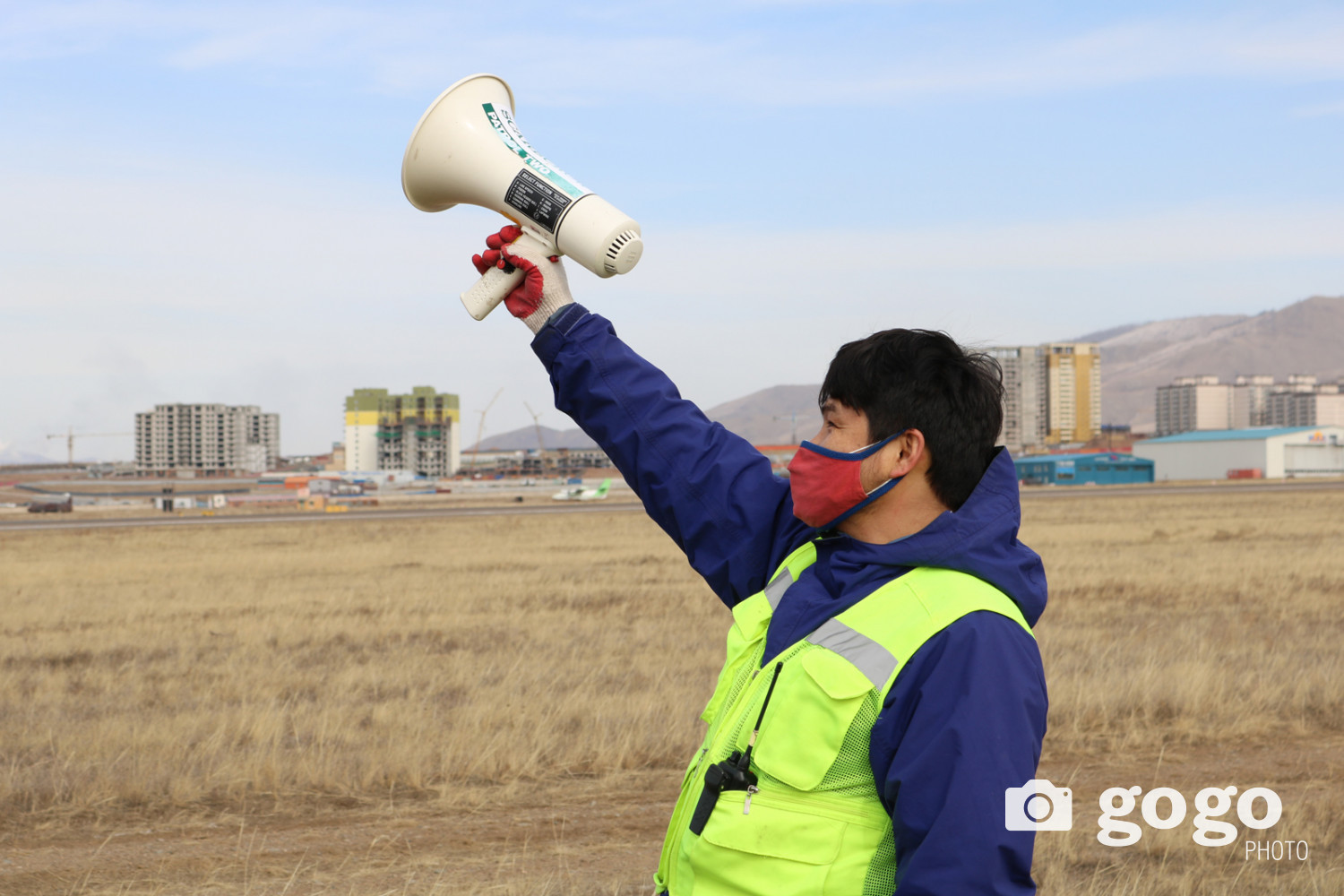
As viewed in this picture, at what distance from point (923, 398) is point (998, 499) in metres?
0.24

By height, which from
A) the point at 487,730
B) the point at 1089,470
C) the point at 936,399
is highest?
the point at 936,399

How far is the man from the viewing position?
173 cm

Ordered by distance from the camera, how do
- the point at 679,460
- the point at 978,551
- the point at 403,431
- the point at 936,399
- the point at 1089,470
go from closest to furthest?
the point at 978,551 < the point at 936,399 < the point at 679,460 < the point at 1089,470 < the point at 403,431

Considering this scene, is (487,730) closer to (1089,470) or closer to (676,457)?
(676,457)

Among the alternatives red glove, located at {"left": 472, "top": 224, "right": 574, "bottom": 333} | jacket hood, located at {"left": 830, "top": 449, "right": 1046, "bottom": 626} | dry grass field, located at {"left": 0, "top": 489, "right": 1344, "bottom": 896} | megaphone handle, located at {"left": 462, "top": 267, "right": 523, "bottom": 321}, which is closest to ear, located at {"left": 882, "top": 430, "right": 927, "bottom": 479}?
jacket hood, located at {"left": 830, "top": 449, "right": 1046, "bottom": 626}

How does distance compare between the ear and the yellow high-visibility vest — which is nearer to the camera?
the yellow high-visibility vest

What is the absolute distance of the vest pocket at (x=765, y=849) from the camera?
5.87 ft

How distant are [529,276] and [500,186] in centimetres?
34

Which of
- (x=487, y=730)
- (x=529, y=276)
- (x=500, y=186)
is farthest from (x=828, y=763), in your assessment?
(x=487, y=730)

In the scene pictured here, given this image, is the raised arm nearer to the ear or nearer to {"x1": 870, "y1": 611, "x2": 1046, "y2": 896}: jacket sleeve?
the ear

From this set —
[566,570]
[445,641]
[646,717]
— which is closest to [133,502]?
[566,570]

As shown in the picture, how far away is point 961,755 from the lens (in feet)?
5.60

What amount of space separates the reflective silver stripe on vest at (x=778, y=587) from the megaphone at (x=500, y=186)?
3.42 ft

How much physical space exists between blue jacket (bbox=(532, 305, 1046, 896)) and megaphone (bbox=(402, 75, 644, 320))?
0.82ft
